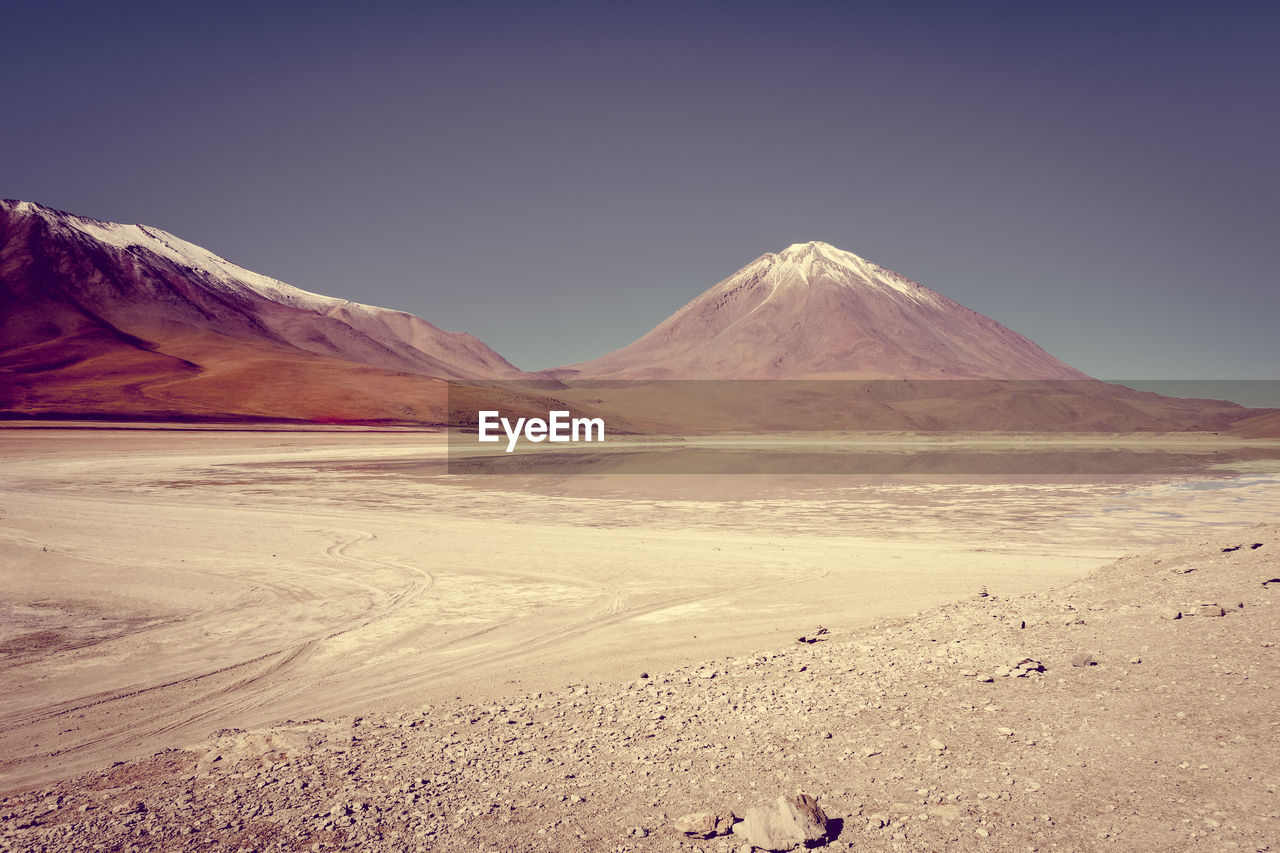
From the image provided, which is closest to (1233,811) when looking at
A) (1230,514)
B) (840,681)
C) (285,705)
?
(840,681)

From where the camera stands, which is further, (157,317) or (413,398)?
(157,317)

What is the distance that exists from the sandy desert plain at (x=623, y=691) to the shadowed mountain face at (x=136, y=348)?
80436 millimetres

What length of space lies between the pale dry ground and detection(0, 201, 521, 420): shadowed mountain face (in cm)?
7140

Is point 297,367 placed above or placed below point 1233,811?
above

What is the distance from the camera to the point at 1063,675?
659cm

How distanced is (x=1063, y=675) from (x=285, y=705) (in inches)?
256

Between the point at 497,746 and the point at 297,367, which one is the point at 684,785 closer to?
the point at 497,746

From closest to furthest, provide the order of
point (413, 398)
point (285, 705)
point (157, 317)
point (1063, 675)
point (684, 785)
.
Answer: point (684, 785) → point (1063, 675) → point (285, 705) → point (413, 398) → point (157, 317)

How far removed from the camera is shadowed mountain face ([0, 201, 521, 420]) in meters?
94.1

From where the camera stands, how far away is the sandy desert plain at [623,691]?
4.84 metres
